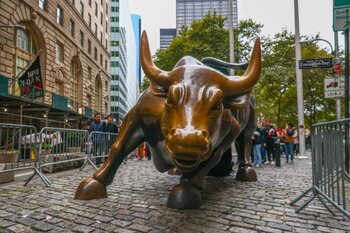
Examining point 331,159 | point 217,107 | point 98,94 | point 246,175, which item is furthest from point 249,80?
point 98,94

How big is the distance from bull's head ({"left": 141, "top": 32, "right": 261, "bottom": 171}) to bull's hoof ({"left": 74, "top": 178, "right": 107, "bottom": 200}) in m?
1.60

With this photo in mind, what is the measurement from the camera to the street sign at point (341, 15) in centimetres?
737

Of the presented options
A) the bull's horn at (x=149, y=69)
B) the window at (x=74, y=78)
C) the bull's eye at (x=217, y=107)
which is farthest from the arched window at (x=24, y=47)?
the bull's eye at (x=217, y=107)

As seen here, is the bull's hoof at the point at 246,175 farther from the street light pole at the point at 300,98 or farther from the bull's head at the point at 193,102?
the street light pole at the point at 300,98

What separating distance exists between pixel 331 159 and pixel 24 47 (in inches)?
880

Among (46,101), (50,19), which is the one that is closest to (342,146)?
(46,101)

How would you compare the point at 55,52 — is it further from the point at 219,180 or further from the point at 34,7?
the point at 219,180

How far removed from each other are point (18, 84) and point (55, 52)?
6645 mm

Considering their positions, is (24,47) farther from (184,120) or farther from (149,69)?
(184,120)

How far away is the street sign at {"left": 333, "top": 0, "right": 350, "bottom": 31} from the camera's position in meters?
7.37

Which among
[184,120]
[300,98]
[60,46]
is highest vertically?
[60,46]

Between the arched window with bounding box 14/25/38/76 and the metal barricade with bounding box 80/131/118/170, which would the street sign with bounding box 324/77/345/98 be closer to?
the metal barricade with bounding box 80/131/118/170

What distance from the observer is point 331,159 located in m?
3.81

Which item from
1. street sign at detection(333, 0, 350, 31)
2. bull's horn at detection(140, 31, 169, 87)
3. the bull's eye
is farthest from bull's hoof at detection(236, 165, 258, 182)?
street sign at detection(333, 0, 350, 31)
